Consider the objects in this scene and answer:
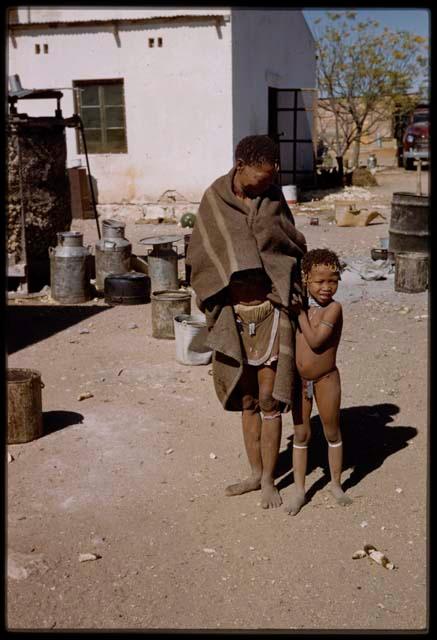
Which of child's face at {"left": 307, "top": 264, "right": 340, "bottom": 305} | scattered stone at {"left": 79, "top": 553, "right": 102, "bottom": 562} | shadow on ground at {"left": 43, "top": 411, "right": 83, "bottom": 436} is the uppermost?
child's face at {"left": 307, "top": 264, "right": 340, "bottom": 305}

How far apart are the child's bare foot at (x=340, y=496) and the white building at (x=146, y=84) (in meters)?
11.6

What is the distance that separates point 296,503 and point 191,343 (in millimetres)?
2601

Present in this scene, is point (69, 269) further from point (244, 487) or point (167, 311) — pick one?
point (244, 487)

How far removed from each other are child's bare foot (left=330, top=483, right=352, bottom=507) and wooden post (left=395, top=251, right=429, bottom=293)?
5100mm

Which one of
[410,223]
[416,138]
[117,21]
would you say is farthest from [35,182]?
[416,138]

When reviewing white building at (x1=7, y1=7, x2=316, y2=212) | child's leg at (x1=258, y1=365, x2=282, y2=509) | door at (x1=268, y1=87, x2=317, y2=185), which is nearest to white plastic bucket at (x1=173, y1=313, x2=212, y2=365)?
child's leg at (x1=258, y1=365, x2=282, y2=509)

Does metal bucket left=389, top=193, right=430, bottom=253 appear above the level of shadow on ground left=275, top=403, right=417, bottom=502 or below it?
above

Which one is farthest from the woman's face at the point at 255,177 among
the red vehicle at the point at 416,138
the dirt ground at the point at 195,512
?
the red vehicle at the point at 416,138

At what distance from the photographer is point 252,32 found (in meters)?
15.7

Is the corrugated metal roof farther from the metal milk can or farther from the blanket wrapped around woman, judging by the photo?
the blanket wrapped around woman

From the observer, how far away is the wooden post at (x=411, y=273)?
8.41m

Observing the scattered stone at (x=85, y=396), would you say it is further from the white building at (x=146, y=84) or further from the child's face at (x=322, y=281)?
the white building at (x=146, y=84)

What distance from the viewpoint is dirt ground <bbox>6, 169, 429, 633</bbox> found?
2.97 metres
